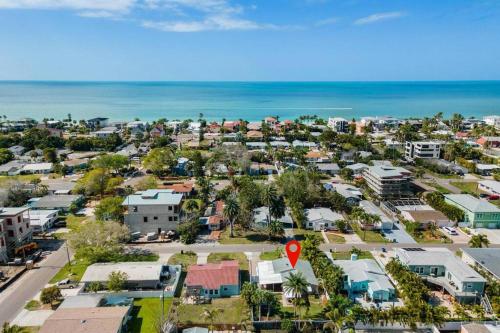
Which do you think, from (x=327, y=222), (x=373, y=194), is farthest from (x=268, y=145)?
(x=327, y=222)

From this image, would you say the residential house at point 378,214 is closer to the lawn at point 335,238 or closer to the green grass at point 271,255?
the lawn at point 335,238

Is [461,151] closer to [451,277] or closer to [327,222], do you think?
[327,222]

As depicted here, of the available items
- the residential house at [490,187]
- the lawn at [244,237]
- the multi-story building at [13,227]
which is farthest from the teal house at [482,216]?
the multi-story building at [13,227]

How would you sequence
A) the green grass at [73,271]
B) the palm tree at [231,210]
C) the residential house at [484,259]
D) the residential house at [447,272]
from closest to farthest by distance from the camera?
the residential house at [447,272] → the residential house at [484,259] → the green grass at [73,271] → the palm tree at [231,210]

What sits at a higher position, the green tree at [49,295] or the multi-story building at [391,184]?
the multi-story building at [391,184]

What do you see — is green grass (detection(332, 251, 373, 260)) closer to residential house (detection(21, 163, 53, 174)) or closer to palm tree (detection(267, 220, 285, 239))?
palm tree (detection(267, 220, 285, 239))

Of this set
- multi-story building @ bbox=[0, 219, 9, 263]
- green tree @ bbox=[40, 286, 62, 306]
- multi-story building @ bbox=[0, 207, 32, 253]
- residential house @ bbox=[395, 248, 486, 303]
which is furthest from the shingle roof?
multi-story building @ bbox=[0, 207, 32, 253]
